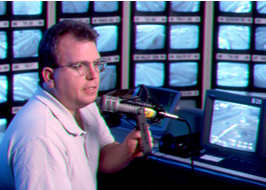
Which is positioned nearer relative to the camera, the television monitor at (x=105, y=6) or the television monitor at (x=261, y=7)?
the television monitor at (x=105, y=6)

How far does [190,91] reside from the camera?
3.07 meters

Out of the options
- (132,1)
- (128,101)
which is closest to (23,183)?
(128,101)

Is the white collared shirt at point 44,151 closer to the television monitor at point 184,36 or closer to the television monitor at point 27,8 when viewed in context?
the television monitor at point 27,8

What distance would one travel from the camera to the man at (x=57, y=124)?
4.16ft

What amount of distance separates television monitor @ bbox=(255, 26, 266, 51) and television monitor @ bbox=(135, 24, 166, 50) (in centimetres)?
64

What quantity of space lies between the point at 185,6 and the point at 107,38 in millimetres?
601

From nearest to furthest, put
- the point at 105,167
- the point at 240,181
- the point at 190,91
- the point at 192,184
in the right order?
the point at 105,167
the point at 240,181
the point at 192,184
the point at 190,91

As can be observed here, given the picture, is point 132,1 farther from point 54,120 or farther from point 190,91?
point 54,120

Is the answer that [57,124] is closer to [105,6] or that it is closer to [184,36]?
[105,6]

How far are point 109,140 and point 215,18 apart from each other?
1.58 m

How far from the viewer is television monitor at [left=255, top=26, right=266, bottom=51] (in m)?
2.94

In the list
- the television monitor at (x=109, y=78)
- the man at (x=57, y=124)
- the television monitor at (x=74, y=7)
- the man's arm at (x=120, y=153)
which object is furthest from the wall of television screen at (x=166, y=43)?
the man at (x=57, y=124)

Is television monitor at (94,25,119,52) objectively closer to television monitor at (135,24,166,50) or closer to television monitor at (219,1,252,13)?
television monitor at (135,24,166,50)

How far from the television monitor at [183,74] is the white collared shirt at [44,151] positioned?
154 cm
